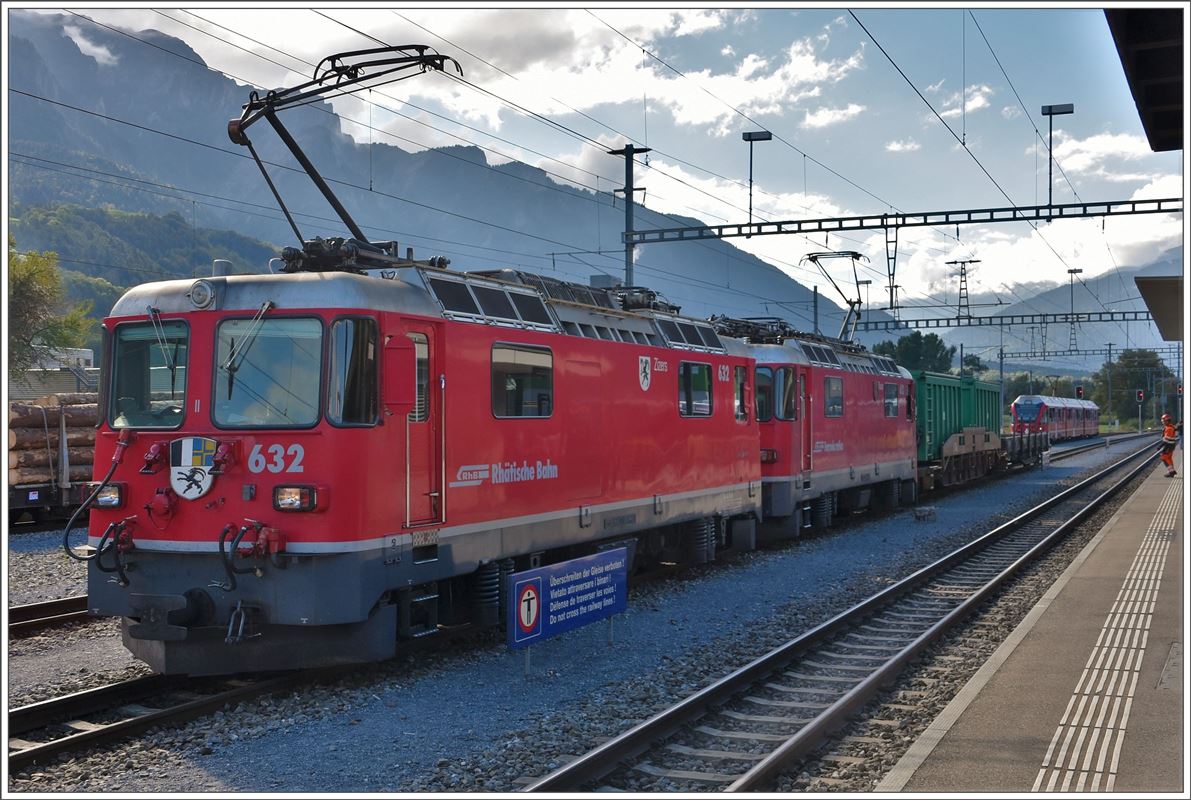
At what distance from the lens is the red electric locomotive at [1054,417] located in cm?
4872

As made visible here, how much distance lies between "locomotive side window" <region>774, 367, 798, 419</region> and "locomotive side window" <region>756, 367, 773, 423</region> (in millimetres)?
126

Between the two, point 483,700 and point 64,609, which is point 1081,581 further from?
point 64,609

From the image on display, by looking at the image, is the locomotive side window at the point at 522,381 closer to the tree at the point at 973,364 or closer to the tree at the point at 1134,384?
the tree at the point at 973,364

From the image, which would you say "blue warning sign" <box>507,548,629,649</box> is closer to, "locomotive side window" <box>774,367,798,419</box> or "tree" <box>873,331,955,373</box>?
"locomotive side window" <box>774,367,798,419</box>

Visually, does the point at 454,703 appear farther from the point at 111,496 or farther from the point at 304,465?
the point at 111,496

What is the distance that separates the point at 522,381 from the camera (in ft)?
35.1

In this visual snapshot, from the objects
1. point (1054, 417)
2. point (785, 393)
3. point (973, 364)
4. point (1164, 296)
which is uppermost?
point (973, 364)

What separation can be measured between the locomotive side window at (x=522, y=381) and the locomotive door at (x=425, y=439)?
927mm

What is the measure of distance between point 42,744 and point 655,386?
8.41 m

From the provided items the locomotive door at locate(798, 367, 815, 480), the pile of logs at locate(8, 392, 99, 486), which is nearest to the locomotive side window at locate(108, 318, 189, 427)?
the locomotive door at locate(798, 367, 815, 480)

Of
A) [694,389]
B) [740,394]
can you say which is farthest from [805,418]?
[694,389]

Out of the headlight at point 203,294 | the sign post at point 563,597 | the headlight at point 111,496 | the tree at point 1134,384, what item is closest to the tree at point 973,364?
the tree at point 1134,384

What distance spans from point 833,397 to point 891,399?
4.83 metres

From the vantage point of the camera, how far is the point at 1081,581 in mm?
13680
